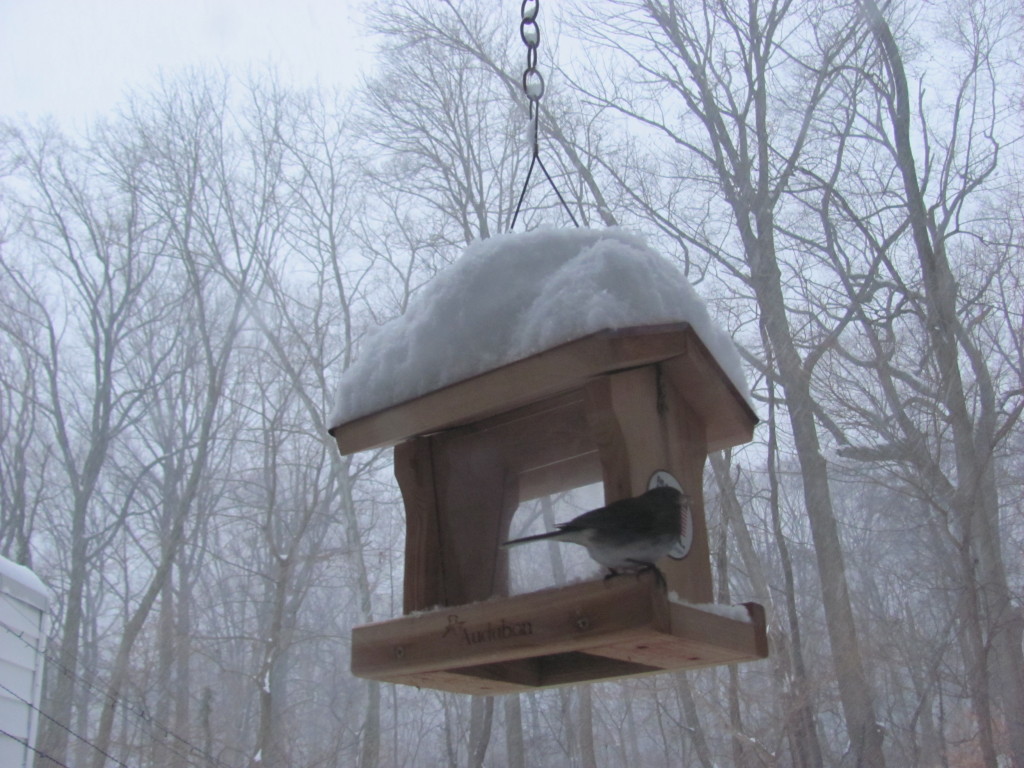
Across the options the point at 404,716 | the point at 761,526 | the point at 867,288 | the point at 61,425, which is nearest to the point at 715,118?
the point at 867,288

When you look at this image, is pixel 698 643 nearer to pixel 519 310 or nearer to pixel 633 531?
pixel 633 531

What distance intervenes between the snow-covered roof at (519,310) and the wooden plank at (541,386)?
2cm

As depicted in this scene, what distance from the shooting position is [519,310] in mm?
1411

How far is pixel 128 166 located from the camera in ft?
34.2

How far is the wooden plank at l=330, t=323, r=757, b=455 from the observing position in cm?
126

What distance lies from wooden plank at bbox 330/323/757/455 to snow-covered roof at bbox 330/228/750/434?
0.6 inches

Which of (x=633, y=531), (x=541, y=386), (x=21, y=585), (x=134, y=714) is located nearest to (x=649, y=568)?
(x=633, y=531)

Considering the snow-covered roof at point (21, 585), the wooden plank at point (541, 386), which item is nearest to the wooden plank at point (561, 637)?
the wooden plank at point (541, 386)

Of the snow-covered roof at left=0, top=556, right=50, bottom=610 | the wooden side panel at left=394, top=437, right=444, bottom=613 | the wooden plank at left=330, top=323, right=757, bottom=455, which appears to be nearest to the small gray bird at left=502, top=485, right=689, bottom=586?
the wooden plank at left=330, top=323, right=757, bottom=455

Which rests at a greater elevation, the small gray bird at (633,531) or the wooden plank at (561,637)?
the small gray bird at (633,531)

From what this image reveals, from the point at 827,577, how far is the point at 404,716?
542cm

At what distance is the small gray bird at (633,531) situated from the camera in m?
1.13

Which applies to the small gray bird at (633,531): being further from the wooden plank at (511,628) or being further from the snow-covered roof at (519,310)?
the snow-covered roof at (519,310)

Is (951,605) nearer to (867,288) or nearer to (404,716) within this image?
(867,288)
